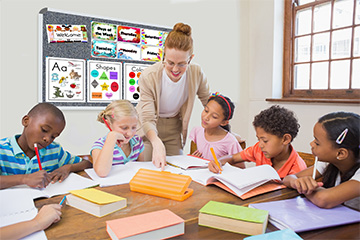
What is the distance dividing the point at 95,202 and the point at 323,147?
0.77 m

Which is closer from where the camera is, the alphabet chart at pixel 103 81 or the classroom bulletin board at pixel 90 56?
the classroom bulletin board at pixel 90 56

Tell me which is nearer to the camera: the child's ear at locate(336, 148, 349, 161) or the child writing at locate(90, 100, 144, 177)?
the child's ear at locate(336, 148, 349, 161)

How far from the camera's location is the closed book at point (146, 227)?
571 millimetres

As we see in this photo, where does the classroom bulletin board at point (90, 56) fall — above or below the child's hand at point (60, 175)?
above

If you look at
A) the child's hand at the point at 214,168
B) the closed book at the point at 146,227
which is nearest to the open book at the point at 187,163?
the child's hand at the point at 214,168

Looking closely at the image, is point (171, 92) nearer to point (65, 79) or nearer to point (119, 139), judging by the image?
point (119, 139)

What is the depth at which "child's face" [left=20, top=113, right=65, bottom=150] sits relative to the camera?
43.9 inches

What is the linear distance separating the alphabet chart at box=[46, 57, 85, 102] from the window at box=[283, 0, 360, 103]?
89.9 inches

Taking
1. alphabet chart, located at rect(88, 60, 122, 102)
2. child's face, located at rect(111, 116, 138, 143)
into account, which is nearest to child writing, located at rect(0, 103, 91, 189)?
child's face, located at rect(111, 116, 138, 143)

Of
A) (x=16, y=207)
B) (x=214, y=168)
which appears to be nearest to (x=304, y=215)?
(x=214, y=168)

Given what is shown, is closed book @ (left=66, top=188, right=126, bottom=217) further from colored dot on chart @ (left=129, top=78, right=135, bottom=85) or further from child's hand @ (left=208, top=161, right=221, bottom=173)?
colored dot on chart @ (left=129, top=78, right=135, bottom=85)

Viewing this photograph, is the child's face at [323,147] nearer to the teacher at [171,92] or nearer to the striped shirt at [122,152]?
the teacher at [171,92]

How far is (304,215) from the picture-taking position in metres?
0.73

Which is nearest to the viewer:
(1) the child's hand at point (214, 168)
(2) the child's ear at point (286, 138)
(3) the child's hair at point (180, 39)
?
(1) the child's hand at point (214, 168)
